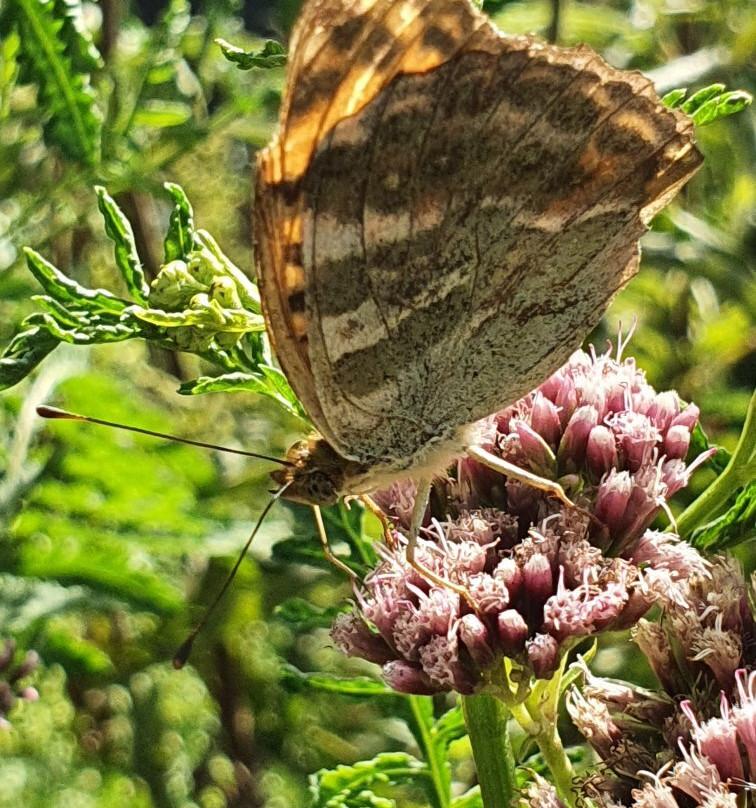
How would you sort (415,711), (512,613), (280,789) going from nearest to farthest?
(512,613)
(415,711)
(280,789)

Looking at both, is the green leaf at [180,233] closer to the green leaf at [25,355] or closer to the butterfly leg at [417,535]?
the green leaf at [25,355]

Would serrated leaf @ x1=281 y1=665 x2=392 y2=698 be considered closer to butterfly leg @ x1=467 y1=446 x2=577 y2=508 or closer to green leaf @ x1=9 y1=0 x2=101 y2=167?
butterfly leg @ x1=467 y1=446 x2=577 y2=508

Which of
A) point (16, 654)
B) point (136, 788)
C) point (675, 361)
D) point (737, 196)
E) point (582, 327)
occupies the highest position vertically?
point (582, 327)

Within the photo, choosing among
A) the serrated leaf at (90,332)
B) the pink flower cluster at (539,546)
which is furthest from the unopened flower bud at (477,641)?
the serrated leaf at (90,332)

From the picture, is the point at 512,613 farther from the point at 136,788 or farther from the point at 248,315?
the point at 136,788

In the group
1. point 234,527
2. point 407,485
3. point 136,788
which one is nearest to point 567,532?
point 407,485
